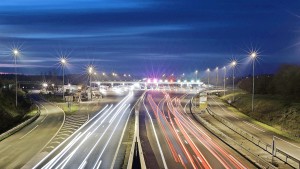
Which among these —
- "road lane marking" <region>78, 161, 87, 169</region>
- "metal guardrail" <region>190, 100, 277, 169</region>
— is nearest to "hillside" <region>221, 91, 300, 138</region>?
"metal guardrail" <region>190, 100, 277, 169</region>

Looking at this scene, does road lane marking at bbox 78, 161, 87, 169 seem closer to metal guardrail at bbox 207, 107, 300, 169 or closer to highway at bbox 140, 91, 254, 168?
highway at bbox 140, 91, 254, 168

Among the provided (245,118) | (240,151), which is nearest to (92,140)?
(240,151)

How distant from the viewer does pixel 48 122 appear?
238 feet

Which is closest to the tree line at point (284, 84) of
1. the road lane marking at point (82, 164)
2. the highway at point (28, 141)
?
the highway at point (28, 141)

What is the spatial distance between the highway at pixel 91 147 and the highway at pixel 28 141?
273cm

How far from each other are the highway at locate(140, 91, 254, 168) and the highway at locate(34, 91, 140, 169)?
13.1ft

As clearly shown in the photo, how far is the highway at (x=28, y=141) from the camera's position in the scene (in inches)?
1709

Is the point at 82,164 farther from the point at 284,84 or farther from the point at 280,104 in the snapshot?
the point at 284,84

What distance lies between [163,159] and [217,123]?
3402 cm

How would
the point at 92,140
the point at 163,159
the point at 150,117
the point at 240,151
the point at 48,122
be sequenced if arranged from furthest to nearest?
the point at 150,117
the point at 48,122
the point at 92,140
the point at 240,151
the point at 163,159

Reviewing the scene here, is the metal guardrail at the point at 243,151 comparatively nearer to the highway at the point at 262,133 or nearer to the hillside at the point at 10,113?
the highway at the point at 262,133

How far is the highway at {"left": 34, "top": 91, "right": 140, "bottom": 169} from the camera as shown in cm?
4166

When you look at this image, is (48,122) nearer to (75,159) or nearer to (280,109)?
(75,159)

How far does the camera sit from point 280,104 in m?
90.6
